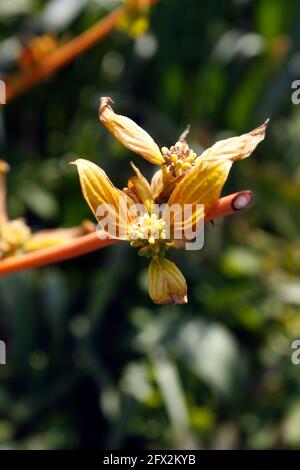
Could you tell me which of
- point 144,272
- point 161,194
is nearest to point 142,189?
point 161,194

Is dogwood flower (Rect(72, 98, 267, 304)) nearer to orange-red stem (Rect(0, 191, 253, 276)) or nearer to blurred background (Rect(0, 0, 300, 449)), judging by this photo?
orange-red stem (Rect(0, 191, 253, 276))

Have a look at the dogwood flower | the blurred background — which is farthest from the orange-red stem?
the blurred background

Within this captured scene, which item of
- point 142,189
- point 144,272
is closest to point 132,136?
point 142,189

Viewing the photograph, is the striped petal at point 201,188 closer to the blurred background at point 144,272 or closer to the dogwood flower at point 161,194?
the dogwood flower at point 161,194

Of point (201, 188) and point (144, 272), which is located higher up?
point (144, 272)

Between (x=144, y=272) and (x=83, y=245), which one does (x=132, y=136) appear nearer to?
(x=83, y=245)

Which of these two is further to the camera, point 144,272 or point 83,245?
point 144,272

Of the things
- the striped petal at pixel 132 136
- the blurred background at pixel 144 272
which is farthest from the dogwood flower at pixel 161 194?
the blurred background at pixel 144 272
